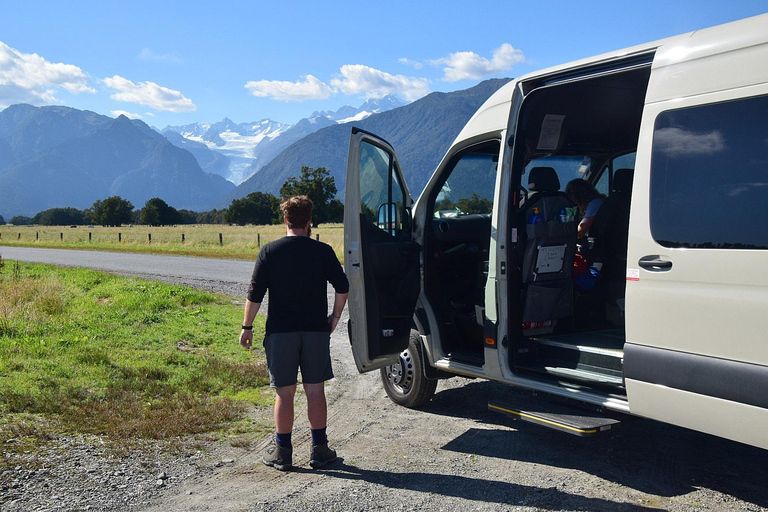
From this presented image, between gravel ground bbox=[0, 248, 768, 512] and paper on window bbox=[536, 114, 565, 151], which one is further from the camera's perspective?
paper on window bbox=[536, 114, 565, 151]

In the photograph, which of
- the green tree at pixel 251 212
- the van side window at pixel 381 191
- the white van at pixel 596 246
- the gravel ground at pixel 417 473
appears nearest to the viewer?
the white van at pixel 596 246

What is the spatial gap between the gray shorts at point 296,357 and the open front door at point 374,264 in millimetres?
581

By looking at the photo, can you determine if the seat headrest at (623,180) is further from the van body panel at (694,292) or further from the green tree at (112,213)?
the green tree at (112,213)

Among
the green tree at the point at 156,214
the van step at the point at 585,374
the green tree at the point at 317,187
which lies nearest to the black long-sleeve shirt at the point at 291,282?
the van step at the point at 585,374

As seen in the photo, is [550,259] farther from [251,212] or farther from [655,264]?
[251,212]

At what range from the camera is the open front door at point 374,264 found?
16.0ft

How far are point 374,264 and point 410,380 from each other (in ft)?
4.57

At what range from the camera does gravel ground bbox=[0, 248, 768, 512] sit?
376cm

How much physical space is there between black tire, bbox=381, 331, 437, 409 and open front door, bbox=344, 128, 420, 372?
449 mm

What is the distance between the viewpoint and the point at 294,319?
14.2 ft

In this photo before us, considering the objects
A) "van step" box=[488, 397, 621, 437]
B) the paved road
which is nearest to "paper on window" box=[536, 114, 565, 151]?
"van step" box=[488, 397, 621, 437]

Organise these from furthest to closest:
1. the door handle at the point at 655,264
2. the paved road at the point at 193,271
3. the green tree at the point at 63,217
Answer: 1. the green tree at the point at 63,217
2. the paved road at the point at 193,271
3. the door handle at the point at 655,264

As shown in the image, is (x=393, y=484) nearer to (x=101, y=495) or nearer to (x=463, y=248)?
(x=101, y=495)

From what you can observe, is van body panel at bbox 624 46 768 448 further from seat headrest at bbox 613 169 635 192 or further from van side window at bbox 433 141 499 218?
seat headrest at bbox 613 169 635 192
